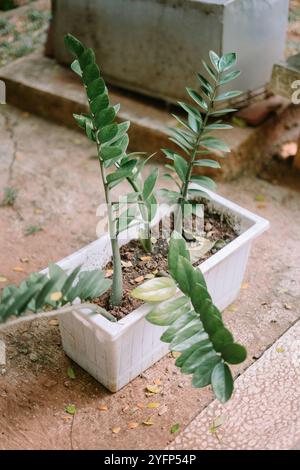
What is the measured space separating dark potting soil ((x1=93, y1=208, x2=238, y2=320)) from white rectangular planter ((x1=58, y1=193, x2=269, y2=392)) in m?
0.06

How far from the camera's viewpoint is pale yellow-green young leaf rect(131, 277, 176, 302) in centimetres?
220

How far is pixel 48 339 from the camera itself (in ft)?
9.09

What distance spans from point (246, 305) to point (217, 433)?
808mm

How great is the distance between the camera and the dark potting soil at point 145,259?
242cm

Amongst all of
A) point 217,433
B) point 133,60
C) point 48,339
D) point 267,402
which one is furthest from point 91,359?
point 133,60

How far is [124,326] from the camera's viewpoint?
2215 mm

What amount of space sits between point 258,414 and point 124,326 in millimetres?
715

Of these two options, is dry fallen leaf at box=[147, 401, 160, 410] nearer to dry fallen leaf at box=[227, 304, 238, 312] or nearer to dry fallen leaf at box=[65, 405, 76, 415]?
dry fallen leaf at box=[65, 405, 76, 415]

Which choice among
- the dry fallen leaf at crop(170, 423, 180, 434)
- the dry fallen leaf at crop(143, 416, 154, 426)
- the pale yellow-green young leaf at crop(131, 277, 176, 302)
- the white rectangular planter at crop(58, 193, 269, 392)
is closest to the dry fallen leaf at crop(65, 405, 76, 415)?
the white rectangular planter at crop(58, 193, 269, 392)

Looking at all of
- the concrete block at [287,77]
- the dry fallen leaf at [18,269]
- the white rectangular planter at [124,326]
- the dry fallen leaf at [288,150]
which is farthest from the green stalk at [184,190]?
the dry fallen leaf at [288,150]

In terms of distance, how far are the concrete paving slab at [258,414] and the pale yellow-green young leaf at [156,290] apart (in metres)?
0.58

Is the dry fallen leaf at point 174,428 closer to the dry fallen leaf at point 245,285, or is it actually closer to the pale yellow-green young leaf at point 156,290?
the pale yellow-green young leaf at point 156,290
